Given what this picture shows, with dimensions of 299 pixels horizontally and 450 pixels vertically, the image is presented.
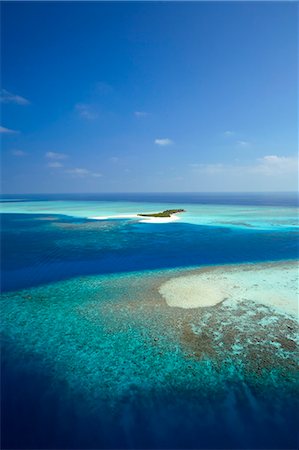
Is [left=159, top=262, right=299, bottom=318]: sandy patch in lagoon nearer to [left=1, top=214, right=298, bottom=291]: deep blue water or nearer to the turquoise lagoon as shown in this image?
the turquoise lagoon

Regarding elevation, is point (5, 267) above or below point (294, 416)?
above

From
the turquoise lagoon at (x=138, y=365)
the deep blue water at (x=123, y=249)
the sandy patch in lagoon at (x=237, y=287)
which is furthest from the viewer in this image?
the deep blue water at (x=123, y=249)

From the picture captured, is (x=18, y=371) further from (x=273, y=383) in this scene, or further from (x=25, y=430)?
(x=273, y=383)

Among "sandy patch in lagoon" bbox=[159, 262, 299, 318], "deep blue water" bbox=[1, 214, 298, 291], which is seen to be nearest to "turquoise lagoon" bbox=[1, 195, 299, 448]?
"sandy patch in lagoon" bbox=[159, 262, 299, 318]

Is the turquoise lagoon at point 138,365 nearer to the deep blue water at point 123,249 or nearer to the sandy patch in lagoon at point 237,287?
the sandy patch in lagoon at point 237,287

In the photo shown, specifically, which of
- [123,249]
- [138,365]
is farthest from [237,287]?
[123,249]

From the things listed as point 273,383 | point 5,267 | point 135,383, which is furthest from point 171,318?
point 5,267

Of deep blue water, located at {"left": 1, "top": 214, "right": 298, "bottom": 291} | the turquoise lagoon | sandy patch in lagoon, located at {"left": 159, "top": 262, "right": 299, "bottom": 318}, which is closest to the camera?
the turquoise lagoon

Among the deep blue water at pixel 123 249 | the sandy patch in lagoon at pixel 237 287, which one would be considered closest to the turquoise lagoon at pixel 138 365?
the sandy patch in lagoon at pixel 237 287
